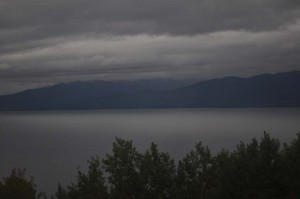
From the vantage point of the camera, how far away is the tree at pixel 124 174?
125 ft

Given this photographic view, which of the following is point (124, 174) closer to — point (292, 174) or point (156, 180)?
point (156, 180)

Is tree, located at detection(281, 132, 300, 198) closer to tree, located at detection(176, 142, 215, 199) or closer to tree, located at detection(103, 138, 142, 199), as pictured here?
tree, located at detection(176, 142, 215, 199)

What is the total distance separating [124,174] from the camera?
127 feet

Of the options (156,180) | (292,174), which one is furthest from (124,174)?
(292,174)

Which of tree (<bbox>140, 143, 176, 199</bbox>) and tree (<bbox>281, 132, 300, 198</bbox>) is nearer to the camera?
tree (<bbox>281, 132, 300, 198</bbox>)

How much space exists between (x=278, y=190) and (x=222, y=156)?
777 cm

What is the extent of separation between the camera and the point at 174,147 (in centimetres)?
15312

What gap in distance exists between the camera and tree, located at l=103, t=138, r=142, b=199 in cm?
3797

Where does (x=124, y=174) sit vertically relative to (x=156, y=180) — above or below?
above

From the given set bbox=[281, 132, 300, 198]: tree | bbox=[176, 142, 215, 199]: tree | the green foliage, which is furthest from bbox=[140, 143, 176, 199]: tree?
bbox=[281, 132, 300, 198]: tree

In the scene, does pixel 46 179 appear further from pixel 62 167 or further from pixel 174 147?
pixel 174 147

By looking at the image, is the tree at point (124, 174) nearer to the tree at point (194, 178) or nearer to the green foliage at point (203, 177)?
the green foliage at point (203, 177)

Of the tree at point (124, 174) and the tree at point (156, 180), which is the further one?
the tree at point (156, 180)

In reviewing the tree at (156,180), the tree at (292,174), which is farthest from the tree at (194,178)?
the tree at (292,174)
